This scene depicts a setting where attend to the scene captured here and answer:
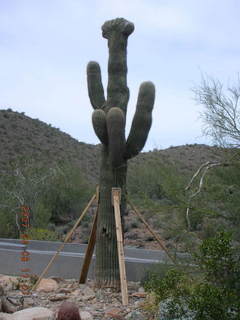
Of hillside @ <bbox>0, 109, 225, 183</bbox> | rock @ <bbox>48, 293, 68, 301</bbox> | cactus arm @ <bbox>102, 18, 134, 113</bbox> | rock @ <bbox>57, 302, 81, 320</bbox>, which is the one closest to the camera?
rock @ <bbox>57, 302, 81, 320</bbox>

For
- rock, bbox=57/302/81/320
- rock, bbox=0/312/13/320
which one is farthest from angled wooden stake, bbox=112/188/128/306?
rock, bbox=57/302/81/320

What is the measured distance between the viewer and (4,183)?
2488 cm

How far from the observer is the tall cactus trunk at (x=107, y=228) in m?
10.3

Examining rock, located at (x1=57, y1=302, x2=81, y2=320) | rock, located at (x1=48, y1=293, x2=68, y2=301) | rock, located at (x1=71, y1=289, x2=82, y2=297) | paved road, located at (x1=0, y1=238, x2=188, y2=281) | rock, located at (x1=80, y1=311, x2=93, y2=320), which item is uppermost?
paved road, located at (x1=0, y1=238, x2=188, y2=281)

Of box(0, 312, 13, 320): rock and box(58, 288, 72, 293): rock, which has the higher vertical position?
box(58, 288, 72, 293): rock

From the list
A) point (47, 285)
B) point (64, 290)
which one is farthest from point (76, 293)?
point (47, 285)

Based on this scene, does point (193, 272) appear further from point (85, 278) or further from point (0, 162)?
point (0, 162)

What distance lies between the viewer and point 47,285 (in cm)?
1075

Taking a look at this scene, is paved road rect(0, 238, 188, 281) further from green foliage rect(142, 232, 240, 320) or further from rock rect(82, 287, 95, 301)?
green foliage rect(142, 232, 240, 320)

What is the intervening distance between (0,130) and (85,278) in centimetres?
3517

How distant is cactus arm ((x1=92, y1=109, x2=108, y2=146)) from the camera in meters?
10.3

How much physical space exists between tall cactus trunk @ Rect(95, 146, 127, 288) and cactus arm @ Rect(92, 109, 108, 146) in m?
0.27

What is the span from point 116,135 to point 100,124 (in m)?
0.43

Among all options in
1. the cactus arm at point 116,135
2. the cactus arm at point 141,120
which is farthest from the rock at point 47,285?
the cactus arm at point 141,120
